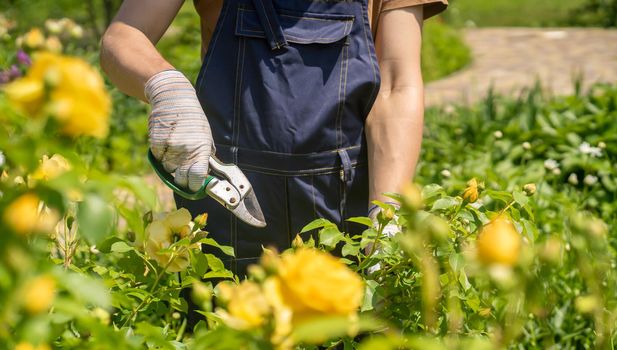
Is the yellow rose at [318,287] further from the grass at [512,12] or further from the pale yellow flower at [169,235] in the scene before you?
the grass at [512,12]

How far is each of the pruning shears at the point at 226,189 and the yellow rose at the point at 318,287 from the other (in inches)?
31.5

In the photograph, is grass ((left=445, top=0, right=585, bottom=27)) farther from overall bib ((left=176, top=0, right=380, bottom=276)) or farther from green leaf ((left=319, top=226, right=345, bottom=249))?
green leaf ((left=319, top=226, right=345, bottom=249))

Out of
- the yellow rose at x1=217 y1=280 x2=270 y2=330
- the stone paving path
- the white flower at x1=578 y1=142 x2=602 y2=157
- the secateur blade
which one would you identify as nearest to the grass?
the stone paving path

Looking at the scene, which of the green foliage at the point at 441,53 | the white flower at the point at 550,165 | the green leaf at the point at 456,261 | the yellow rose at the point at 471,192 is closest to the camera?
the green leaf at the point at 456,261

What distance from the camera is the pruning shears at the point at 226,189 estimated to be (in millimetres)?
1345

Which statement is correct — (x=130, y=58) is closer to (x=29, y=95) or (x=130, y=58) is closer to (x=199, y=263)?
(x=199, y=263)

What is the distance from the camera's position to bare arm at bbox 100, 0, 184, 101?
1.44 meters

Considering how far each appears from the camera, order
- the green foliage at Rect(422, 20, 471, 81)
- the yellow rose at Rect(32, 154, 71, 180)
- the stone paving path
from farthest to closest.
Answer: the green foliage at Rect(422, 20, 471, 81) → the stone paving path → the yellow rose at Rect(32, 154, 71, 180)

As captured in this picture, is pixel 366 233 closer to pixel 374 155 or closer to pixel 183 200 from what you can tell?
pixel 374 155

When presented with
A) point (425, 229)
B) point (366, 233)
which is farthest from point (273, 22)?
point (425, 229)

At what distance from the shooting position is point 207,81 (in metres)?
1.60

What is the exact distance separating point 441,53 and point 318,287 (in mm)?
7938

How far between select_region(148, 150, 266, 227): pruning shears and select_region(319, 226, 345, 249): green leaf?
0.75 ft

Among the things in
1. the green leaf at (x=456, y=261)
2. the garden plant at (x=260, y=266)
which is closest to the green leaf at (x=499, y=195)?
the garden plant at (x=260, y=266)
